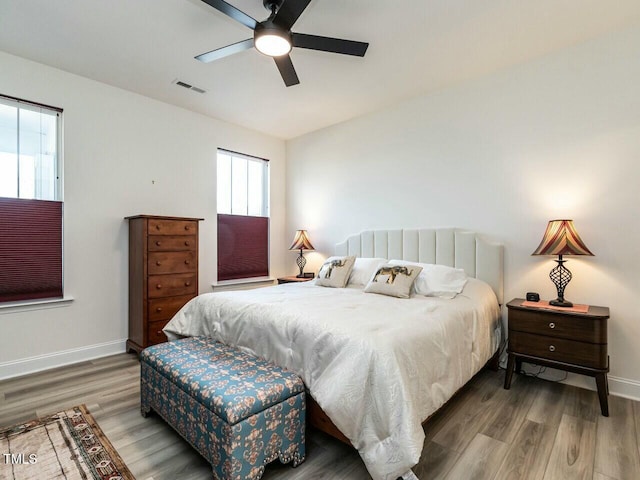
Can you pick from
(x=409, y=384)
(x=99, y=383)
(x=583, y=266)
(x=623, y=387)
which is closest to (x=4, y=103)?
(x=99, y=383)

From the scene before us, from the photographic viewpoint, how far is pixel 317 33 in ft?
8.30

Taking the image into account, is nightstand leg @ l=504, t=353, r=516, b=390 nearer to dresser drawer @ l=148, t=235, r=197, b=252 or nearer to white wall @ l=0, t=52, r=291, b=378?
dresser drawer @ l=148, t=235, r=197, b=252

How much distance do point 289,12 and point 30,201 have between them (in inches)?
109

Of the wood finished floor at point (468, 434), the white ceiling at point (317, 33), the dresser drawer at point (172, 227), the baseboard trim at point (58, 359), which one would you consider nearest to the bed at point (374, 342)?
the wood finished floor at point (468, 434)

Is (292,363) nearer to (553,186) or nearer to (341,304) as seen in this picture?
(341,304)

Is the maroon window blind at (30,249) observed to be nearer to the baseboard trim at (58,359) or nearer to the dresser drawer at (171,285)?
the baseboard trim at (58,359)

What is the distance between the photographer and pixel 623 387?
2.48m

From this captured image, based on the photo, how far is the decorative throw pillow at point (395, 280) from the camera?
2.72 m

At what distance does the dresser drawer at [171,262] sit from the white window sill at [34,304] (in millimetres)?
799

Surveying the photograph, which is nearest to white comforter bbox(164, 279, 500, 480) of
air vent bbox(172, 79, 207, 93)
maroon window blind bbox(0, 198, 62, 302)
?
maroon window blind bbox(0, 198, 62, 302)

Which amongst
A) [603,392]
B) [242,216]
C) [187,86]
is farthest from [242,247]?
[603,392]

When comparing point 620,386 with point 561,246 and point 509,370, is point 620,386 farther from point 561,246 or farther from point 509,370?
point 561,246

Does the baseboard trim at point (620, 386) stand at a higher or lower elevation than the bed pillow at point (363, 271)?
lower

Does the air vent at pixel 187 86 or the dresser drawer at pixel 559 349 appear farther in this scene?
the air vent at pixel 187 86
